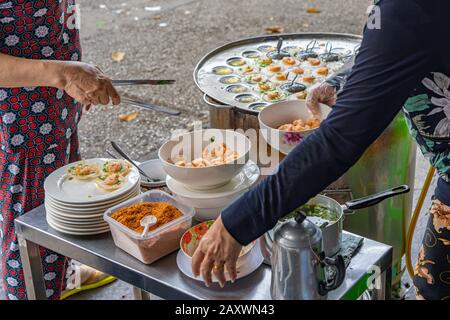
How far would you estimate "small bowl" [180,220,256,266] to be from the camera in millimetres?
1914

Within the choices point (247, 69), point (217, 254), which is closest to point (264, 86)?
point (247, 69)

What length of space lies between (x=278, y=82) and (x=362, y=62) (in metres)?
1.75

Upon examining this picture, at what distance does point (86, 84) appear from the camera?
2355 millimetres

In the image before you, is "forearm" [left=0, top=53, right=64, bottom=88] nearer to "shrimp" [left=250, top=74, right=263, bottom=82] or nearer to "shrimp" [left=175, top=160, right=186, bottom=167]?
"shrimp" [left=175, top=160, right=186, bottom=167]

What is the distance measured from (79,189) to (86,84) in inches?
15.1

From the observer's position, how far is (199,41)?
6.62 meters

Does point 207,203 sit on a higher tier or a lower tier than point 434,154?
lower

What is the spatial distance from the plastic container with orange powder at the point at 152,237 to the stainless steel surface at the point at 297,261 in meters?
0.39

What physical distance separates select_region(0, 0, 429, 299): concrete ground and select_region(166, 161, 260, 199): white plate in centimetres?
239

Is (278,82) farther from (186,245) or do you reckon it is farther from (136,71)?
(136,71)

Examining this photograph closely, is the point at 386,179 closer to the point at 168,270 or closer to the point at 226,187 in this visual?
the point at 226,187

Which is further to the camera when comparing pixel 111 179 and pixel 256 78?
pixel 256 78
